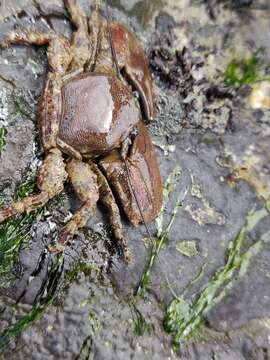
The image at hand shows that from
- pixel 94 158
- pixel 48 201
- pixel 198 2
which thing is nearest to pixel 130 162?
pixel 94 158

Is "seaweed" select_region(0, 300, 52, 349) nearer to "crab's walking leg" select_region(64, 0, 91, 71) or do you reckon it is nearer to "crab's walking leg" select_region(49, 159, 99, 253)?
"crab's walking leg" select_region(49, 159, 99, 253)

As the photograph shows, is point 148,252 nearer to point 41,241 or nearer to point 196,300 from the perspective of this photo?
point 196,300

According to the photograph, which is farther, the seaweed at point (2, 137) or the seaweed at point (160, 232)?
the seaweed at point (160, 232)

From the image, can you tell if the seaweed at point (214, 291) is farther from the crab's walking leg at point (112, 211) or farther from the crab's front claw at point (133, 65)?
the crab's front claw at point (133, 65)

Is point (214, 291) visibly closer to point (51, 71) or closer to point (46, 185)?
point (46, 185)

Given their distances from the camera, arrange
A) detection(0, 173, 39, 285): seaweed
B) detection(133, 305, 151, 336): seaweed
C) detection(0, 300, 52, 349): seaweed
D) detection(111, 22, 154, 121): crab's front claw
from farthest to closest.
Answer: detection(111, 22, 154, 121): crab's front claw < detection(133, 305, 151, 336): seaweed < detection(0, 173, 39, 285): seaweed < detection(0, 300, 52, 349): seaweed

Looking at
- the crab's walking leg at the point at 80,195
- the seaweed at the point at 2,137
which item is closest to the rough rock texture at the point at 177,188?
the seaweed at the point at 2,137

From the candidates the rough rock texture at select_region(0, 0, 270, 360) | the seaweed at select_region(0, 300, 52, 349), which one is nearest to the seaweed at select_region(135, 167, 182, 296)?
the rough rock texture at select_region(0, 0, 270, 360)
